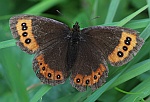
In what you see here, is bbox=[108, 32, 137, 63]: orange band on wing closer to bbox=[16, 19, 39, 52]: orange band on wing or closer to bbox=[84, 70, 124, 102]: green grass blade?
bbox=[84, 70, 124, 102]: green grass blade

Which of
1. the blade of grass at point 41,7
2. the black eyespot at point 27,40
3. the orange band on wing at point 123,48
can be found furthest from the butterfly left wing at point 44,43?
the blade of grass at point 41,7

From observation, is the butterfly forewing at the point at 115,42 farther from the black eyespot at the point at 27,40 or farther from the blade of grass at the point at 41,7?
the blade of grass at the point at 41,7

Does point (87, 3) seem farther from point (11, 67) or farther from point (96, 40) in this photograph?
point (11, 67)

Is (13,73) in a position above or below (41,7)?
below

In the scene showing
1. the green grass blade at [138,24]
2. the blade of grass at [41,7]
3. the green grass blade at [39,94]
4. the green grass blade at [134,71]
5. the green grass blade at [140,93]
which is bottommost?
the green grass blade at [140,93]

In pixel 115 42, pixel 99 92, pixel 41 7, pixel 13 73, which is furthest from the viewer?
pixel 41 7

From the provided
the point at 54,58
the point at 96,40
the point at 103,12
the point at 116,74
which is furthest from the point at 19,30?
the point at 103,12

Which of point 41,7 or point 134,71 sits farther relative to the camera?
point 41,7

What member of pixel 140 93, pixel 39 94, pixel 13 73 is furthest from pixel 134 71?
pixel 13 73

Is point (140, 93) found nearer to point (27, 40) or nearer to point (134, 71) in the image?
point (134, 71)
